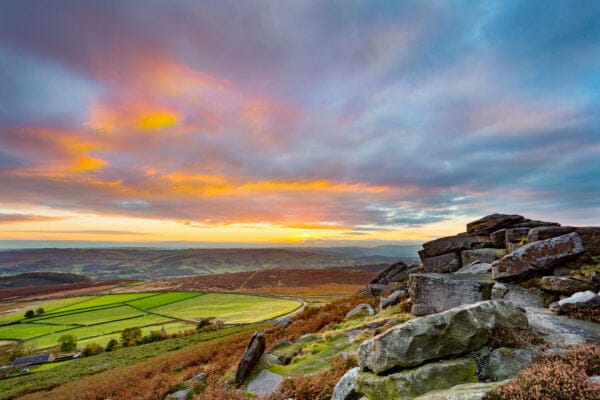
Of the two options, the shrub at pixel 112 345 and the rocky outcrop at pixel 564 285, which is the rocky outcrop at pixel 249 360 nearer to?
the rocky outcrop at pixel 564 285

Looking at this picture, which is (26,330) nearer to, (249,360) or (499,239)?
(249,360)

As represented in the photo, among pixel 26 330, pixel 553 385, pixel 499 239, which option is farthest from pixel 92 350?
pixel 553 385

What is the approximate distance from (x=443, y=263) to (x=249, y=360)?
15626mm

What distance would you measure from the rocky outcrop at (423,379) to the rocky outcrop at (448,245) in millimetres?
15868

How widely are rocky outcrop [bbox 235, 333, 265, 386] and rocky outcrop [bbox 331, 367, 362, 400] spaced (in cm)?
725

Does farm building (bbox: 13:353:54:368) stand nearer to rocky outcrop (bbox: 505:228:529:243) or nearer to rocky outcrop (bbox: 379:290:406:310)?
rocky outcrop (bbox: 379:290:406:310)

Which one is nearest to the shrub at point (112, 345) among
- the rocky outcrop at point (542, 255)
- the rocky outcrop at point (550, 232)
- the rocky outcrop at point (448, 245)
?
the rocky outcrop at point (448, 245)

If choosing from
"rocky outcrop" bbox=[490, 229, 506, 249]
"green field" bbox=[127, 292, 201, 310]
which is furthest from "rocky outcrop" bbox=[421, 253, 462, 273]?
"green field" bbox=[127, 292, 201, 310]

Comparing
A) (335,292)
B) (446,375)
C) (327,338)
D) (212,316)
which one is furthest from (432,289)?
(335,292)

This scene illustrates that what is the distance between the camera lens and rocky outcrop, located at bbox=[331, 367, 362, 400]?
28.0 feet

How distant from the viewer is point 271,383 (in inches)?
512

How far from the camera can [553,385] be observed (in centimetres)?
524

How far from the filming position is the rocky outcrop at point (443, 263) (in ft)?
68.9

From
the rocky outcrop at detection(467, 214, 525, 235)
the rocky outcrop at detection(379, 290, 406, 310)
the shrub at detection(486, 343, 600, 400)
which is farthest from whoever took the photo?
the rocky outcrop at detection(467, 214, 525, 235)
